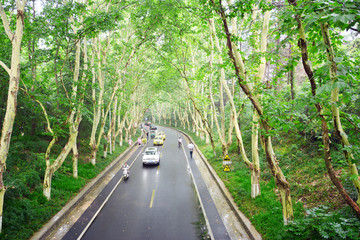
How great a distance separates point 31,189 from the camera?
34.9ft

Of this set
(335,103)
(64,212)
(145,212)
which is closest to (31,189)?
(64,212)

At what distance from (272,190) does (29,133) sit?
1688 cm

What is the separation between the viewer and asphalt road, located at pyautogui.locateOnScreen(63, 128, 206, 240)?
8.18 m

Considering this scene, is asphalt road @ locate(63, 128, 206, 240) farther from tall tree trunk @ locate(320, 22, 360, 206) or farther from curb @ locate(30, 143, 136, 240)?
tall tree trunk @ locate(320, 22, 360, 206)

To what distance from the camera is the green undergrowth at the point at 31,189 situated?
778 centimetres

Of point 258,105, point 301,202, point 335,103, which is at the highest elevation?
point 258,105

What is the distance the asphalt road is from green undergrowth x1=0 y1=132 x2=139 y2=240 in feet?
4.61

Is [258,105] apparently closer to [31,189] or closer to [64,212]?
[64,212]

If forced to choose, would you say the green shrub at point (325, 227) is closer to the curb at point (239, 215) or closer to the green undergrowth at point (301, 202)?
the green undergrowth at point (301, 202)

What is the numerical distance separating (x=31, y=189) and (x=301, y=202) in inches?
495

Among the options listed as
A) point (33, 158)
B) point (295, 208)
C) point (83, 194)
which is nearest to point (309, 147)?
point (295, 208)

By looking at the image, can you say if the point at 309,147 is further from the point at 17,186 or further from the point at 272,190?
the point at 17,186

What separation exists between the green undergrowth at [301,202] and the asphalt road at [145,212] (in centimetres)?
234

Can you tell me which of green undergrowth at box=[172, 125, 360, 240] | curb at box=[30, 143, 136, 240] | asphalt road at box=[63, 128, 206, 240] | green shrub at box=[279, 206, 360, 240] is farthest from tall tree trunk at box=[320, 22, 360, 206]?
curb at box=[30, 143, 136, 240]
